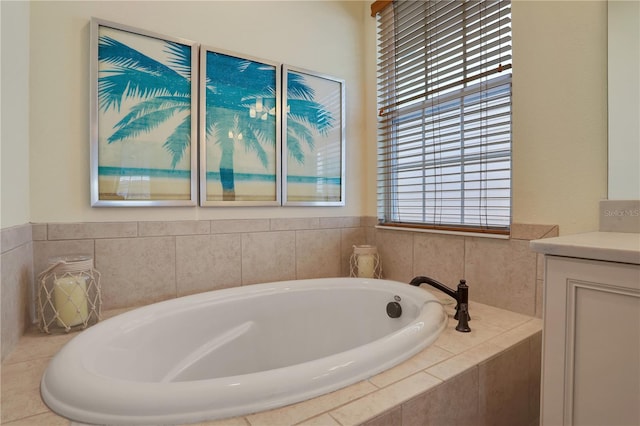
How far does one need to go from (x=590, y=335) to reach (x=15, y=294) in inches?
67.8

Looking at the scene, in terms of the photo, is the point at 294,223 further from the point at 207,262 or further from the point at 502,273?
the point at 502,273

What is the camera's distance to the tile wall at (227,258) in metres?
1.18

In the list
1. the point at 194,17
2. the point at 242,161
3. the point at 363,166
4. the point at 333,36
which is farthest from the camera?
the point at 363,166

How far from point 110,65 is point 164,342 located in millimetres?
1225

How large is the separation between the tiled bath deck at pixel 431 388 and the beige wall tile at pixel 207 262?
19.8 inches

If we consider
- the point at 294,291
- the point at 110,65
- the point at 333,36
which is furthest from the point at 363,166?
the point at 110,65

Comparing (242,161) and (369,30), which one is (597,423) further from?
(369,30)

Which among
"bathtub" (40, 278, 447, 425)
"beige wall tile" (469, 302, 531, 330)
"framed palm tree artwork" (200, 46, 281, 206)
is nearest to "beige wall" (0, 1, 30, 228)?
"bathtub" (40, 278, 447, 425)

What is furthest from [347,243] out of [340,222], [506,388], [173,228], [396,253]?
[506,388]

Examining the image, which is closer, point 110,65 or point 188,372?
point 188,372

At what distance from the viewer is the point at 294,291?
1566mm

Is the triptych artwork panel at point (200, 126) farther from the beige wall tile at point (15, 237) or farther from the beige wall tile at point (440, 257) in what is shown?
the beige wall tile at point (440, 257)

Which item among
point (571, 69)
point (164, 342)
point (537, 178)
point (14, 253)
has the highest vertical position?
point (571, 69)

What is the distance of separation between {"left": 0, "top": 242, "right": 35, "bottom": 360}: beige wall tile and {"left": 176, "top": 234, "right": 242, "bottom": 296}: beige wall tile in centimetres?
54
